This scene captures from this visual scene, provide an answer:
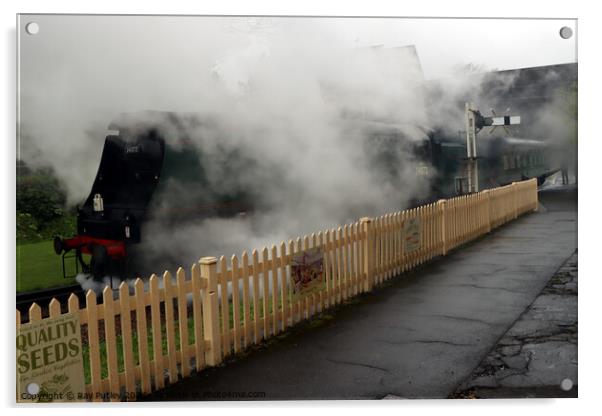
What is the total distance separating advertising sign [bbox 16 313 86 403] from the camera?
278 centimetres

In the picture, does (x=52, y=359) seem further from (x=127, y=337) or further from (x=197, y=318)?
→ (x=197, y=318)

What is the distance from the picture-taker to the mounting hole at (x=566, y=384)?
3.32 metres

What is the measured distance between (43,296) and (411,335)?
241 centimetres

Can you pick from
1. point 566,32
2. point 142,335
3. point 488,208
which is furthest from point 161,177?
point 488,208

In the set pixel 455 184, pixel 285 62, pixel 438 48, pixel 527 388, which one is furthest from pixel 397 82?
pixel 527 388

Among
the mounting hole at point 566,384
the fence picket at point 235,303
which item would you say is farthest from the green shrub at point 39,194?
the mounting hole at point 566,384

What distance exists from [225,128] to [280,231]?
1060mm

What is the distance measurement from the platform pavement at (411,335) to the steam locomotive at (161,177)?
0.51 meters

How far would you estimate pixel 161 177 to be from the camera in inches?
172

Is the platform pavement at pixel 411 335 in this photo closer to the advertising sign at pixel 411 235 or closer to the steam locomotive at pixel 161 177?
the advertising sign at pixel 411 235

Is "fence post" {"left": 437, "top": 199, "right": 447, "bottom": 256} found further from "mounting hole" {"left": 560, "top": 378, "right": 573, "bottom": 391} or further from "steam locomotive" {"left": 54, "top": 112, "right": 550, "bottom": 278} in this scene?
"mounting hole" {"left": 560, "top": 378, "right": 573, "bottom": 391}

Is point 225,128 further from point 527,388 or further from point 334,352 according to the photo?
point 527,388

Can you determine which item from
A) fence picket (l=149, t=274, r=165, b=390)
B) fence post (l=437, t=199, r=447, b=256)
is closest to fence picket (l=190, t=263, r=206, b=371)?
fence picket (l=149, t=274, r=165, b=390)

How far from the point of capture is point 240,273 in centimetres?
352
